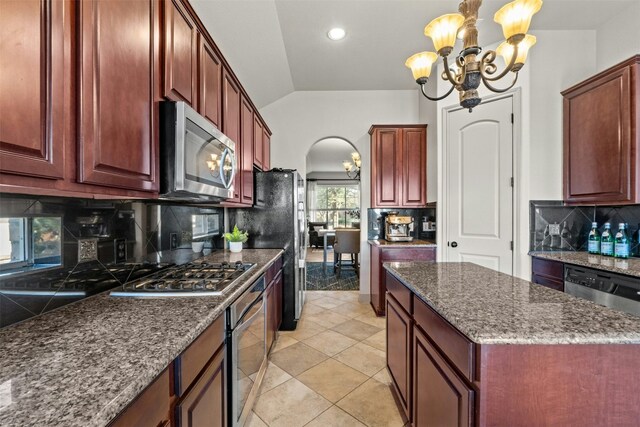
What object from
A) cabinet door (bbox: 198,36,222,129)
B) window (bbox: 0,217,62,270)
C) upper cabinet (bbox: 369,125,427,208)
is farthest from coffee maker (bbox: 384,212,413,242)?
window (bbox: 0,217,62,270)

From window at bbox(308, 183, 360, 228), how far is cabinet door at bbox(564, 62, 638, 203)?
7.23 meters

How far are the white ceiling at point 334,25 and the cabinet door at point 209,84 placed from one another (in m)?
0.54

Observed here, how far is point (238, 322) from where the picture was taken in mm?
1370

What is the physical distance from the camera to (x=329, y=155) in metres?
7.90

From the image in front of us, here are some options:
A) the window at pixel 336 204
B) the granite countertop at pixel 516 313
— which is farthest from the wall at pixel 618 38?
the window at pixel 336 204

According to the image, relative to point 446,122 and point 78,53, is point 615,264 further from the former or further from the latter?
point 78,53

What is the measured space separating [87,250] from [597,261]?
3.20 metres

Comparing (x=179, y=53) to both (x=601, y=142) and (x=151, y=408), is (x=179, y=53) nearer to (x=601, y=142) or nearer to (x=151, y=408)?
(x=151, y=408)

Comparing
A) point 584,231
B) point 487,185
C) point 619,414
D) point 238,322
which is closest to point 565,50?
point 487,185

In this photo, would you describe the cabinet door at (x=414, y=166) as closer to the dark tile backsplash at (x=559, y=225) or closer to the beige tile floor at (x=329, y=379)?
the dark tile backsplash at (x=559, y=225)

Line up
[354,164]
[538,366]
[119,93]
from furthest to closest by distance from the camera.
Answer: [354,164], [119,93], [538,366]

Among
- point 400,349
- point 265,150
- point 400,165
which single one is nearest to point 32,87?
point 400,349

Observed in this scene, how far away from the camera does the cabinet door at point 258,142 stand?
286cm

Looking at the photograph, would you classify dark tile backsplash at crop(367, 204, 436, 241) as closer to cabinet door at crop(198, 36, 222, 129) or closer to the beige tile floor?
the beige tile floor
